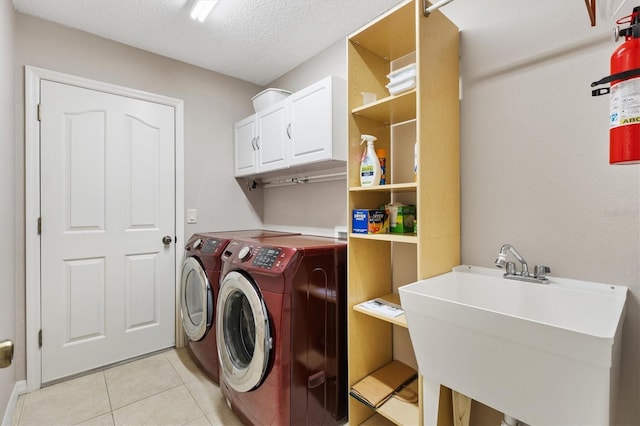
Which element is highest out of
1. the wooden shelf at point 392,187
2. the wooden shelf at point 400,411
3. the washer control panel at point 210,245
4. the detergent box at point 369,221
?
the wooden shelf at point 392,187

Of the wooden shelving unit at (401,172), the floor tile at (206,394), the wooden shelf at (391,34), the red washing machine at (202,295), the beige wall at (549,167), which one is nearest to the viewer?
the beige wall at (549,167)

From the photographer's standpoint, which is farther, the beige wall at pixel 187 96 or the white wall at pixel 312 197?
the white wall at pixel 312 197

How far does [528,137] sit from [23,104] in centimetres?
300

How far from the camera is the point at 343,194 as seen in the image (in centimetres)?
223

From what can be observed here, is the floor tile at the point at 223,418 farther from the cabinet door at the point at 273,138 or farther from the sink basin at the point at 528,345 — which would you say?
the cabinet door at the point at 273,138

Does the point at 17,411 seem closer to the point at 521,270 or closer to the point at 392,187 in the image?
the point at 392,187

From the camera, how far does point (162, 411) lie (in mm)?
1793

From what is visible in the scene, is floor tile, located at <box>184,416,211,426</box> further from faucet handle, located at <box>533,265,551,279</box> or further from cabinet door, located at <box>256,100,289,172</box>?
faucet handle, located at <box>533,265,551,279</box>

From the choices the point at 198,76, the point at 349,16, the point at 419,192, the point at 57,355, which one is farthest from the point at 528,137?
the point at 57,355

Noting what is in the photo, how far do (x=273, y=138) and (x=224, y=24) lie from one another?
83 centimetres

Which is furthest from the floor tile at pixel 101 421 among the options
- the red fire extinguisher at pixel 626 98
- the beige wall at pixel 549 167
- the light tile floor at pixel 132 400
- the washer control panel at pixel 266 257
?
the red fire extinguisher at pixel 626 98

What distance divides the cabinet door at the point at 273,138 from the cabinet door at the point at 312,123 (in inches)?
4.2

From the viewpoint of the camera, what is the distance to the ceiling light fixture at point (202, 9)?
176 cm

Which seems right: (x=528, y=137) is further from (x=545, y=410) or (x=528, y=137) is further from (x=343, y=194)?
(x=343, y=194)
